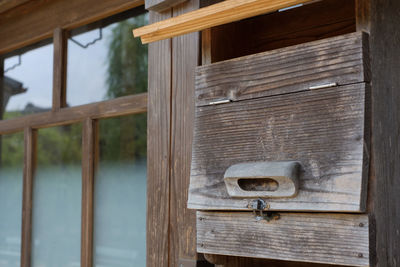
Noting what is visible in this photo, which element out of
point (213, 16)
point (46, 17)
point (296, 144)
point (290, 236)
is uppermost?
point (46, 17)

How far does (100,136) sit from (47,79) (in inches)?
28.1

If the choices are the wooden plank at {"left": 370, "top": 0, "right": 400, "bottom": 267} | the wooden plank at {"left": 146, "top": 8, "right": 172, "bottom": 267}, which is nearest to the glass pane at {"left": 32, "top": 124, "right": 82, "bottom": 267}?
the wooden plank at {"left": 146, "top": 8, "right": 172, "bottom": 267}

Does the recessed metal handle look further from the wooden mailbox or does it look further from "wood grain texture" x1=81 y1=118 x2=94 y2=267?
"wood grain texture" x1=81 y1=118 x2=94 y2=267

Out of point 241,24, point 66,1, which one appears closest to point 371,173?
point 241,24

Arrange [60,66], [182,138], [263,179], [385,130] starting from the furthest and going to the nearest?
1. [60,66]
2. [182,138]
3. [263,179]
4. [385,130]

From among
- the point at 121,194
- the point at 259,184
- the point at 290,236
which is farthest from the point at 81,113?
the point at 290,236

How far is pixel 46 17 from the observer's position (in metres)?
2.82

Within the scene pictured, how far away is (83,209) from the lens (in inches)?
99.2

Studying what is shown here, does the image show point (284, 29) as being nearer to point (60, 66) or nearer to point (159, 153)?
point (159, 153)

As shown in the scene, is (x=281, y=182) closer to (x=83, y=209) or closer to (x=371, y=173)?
(x=371, y=173)

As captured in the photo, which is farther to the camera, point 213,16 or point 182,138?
point 182,138

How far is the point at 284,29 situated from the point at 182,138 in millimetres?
525

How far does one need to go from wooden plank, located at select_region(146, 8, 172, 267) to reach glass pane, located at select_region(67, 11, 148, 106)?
25.8 inches

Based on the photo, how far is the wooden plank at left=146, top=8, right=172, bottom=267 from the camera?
1.71 metres
